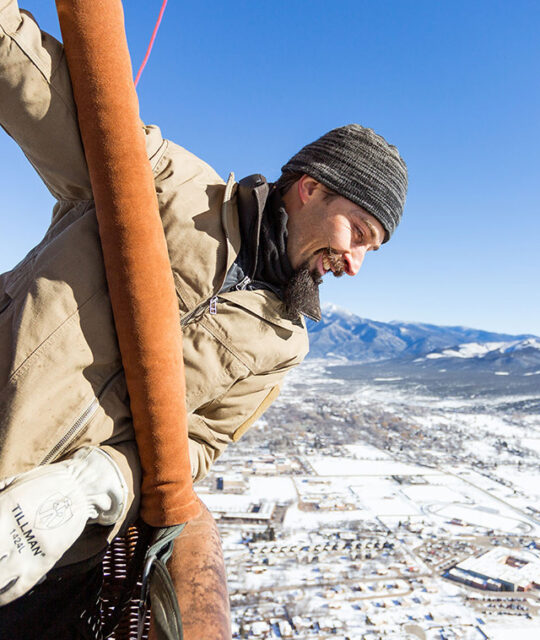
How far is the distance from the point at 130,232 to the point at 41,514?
0.34 meters

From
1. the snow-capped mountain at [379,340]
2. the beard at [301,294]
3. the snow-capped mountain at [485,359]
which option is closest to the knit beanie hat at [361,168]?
the beard at [301,294]

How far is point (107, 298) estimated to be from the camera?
25.1 inches

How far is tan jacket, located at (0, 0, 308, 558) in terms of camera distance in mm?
580

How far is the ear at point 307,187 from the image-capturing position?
0.81m

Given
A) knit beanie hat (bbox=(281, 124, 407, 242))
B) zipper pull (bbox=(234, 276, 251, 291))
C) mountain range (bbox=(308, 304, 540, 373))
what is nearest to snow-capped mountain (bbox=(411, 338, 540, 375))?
mountain range (bbox=(308, 304, 540, 373))

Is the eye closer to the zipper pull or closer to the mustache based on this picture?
the mustache

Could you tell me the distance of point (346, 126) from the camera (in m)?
0.86

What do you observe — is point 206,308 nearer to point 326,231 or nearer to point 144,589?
point 326,231

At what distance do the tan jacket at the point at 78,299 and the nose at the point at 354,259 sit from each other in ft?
0.48

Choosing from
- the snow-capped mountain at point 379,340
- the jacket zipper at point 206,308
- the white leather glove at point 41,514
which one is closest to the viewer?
the white leather glove at point 41,514

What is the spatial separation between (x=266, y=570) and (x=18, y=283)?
357 inches

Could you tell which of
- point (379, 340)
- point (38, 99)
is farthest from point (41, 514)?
point (379, 340)

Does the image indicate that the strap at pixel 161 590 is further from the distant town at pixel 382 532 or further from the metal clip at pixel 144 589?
the distant town at pixel 382 532

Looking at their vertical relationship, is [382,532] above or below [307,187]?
below
